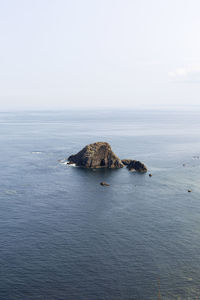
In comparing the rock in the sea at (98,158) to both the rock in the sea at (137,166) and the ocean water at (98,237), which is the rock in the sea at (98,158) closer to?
the rock in the sea at (137,166)

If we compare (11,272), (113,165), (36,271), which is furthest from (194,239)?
(113,165)

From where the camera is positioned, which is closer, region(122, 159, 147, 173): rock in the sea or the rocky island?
region(122, 159, 147, 173): rock in the sea

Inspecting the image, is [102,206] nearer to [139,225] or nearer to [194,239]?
[139,225]

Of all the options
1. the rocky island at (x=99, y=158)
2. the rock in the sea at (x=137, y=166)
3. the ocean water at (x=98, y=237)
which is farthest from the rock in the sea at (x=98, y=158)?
the ocean water at (x=98, y=237)

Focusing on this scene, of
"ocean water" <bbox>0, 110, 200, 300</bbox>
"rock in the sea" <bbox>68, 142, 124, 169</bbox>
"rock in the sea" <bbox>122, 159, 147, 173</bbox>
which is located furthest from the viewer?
"rock in the sea" <bbox>68, 142, 124, 169</bbox>

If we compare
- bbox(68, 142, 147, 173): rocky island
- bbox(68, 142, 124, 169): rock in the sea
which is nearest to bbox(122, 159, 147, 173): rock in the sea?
bbox(68, 142, 147, 173): rocky island

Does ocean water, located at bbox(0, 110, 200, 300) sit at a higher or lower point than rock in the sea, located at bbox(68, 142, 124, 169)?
lower

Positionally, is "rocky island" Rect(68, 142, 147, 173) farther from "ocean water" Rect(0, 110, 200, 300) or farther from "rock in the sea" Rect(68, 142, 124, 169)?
"ocean water" Rect(0, 110, 200, 300)

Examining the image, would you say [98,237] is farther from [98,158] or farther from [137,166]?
[98,158]

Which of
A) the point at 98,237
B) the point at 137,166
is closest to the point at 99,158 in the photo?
the point at 137,166
